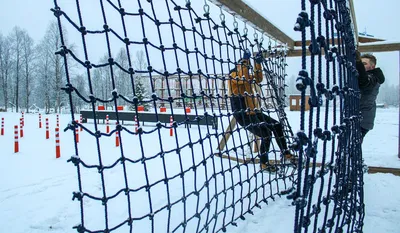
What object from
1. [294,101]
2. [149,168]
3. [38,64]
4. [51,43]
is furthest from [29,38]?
[149,168]

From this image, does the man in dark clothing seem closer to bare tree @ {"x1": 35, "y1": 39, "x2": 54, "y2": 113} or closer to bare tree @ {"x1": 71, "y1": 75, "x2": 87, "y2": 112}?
bare tree @ {"x1": 71, "y1": 75, "x2": 87, "y2": 112}

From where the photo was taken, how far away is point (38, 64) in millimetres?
34250

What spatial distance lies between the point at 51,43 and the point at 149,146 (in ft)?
89.8

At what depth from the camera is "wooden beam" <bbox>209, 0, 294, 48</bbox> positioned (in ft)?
7.71

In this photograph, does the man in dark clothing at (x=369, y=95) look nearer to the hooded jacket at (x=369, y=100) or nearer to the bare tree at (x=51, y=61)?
the hooded jacket at (x=369, y=100)

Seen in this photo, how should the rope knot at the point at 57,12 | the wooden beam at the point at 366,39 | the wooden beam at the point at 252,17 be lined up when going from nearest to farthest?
the rope knot at the point at 57,12 < the wooden beam at the point at 252,17 < the wooden beam at the point at 366,39

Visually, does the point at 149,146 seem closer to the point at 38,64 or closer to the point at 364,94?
the point at 364,94

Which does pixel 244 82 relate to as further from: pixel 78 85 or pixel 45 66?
pixel 78 85

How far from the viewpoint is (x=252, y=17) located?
2.78 meters

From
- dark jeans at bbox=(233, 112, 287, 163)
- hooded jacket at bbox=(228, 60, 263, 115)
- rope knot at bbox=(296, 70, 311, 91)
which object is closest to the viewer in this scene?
rope knot at bbox=(296, 70, 311, 91)

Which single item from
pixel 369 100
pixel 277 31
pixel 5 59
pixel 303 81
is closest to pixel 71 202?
pixel 303 81

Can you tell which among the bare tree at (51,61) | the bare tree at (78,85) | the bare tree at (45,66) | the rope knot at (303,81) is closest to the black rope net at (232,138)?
the rope knot at (303,81)

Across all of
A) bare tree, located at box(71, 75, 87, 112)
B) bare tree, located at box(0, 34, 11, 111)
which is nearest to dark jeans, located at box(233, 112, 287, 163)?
bare tree, located at box(71, 75, 87, 112)

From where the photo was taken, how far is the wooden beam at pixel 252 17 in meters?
2.35
